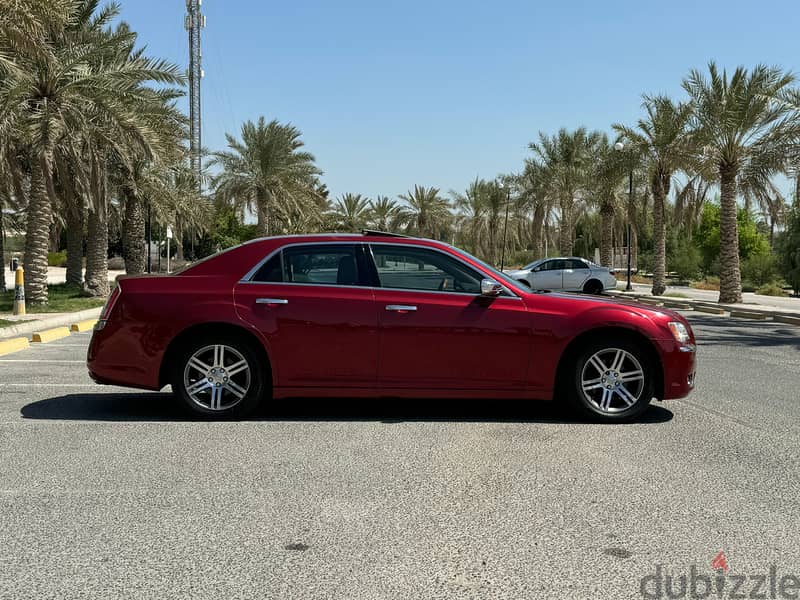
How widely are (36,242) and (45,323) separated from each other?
17.0 feet

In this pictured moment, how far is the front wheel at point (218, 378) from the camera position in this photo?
727 centimetres

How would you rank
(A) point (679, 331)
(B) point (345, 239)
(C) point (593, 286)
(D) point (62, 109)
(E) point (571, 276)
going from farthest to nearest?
(C) point (593, 286) → (E) point (571, 276) → (D) point (62, 109) → (B) point (345, 239) → (A) point (679, 331)

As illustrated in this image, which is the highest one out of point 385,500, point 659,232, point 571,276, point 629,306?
point 659,232

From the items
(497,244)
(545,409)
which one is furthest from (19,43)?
(497,244)

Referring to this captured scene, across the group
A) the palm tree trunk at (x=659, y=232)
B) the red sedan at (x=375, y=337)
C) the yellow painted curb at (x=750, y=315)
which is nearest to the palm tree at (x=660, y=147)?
the palm tree trunk at (x=659, y=232)

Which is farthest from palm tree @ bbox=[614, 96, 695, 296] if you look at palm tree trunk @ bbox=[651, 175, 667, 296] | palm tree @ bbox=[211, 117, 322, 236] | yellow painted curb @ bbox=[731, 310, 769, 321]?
palm tree @ bbox=[211, 117, 322, 236]

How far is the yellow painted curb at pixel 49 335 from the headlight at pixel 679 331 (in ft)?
37.4

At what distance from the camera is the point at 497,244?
79875 millimetres

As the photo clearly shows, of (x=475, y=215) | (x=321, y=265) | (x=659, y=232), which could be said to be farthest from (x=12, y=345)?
(x=475, y=215)

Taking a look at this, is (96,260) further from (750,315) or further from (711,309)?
(750,315)

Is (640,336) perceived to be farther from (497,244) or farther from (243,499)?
(497,244)

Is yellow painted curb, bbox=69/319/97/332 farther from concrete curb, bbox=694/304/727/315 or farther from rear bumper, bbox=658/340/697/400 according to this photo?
concrete curb, bbox=694/304/727/315

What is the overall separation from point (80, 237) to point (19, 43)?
14358mm

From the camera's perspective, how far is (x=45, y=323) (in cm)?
1734
